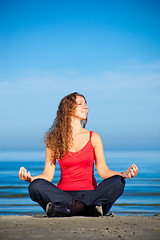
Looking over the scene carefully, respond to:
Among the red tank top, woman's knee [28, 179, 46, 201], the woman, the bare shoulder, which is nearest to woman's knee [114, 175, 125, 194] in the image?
the woman

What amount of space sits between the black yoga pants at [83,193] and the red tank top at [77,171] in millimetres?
96

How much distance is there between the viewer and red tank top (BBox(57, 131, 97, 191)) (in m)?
5.45

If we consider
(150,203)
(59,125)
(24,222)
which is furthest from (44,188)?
(150,203)

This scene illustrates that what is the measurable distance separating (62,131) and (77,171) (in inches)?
24.0

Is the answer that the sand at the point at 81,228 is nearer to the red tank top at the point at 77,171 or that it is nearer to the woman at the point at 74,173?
the woman at the point at 74,173

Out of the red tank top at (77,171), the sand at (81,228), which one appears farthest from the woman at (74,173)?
the sand at (81,228)

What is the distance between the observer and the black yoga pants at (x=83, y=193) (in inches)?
208

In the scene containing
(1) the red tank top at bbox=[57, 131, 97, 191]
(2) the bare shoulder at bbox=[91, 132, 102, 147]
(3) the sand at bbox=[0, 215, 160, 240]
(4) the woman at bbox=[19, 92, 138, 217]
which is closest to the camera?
(3) the sand at bbox=[0, 215, 160, 240]

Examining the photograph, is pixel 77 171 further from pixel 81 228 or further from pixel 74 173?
pixel 81 228

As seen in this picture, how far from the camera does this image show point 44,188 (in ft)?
17.5

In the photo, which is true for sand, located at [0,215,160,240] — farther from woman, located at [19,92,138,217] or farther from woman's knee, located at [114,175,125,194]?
woman's knee, located at [114,175,125,194]

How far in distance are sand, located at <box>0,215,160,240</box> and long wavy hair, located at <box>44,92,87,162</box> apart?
0.91 m

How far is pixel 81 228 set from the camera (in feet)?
14.4

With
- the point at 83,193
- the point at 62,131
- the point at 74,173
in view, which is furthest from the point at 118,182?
the point at 62,131
